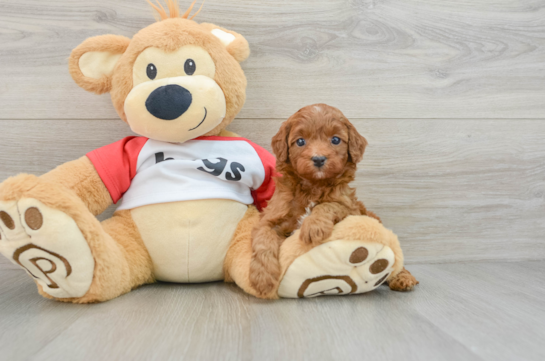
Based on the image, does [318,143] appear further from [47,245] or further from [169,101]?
[47,245]

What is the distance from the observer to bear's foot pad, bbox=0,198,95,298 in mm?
923

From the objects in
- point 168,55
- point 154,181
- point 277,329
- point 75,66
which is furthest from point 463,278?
point 75,66

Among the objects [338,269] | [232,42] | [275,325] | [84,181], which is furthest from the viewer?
[232,42]

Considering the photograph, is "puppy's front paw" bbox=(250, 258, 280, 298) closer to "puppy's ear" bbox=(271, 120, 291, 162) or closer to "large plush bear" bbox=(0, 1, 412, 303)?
"large plush bear" bbox=(0, 1, 412, 303)

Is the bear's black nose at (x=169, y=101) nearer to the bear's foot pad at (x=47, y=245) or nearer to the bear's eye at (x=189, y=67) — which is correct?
the bear's eye at (x=189, y=67)

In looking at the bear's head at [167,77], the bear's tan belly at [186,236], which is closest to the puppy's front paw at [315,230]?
the bear's tan belly at [186,236]

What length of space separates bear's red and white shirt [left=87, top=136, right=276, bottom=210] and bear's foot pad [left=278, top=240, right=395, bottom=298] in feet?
1.05

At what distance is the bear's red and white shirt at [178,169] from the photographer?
1.17m

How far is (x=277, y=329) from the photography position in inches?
34.0

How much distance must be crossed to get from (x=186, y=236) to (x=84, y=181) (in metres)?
0.32

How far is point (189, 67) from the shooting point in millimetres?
1146

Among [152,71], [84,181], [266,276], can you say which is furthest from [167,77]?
[266,276]

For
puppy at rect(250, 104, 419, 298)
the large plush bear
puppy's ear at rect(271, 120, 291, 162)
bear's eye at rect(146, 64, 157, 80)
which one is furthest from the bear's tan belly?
bear's eye at rect(146, 64, 157, 80)

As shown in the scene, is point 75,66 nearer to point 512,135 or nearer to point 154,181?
point 154,181
